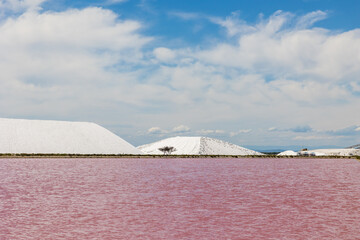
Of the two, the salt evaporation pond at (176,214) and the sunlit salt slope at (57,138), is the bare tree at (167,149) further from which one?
the salt evaporation pond at (176,214)

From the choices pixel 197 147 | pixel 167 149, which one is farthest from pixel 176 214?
pixel 197 147

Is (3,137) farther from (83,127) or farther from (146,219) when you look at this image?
Answer: (146,219)

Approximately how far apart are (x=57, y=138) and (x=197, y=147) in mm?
46134

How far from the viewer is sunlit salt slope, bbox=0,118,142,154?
106062 mm

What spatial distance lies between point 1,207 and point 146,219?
6248 mm

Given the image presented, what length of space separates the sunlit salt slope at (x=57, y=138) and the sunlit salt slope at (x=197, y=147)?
57.8 ft

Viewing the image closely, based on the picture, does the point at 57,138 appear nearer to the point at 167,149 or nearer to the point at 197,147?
the point at 167,149

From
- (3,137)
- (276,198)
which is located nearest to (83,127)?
(3,137)

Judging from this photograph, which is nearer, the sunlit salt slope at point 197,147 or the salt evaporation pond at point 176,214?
the salt evaporation pond at point 176,214

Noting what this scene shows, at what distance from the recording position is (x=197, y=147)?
426ft

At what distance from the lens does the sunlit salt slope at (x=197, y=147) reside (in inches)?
4988

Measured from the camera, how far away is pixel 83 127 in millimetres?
128625

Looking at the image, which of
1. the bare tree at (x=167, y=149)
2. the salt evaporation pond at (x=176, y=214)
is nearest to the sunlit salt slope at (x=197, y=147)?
the bare tree at (x=167, y=149)

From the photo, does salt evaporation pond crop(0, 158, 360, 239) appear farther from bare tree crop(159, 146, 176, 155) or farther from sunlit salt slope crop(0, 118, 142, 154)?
bare tree crop(159, 146, 176, 155)
